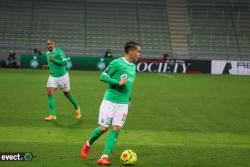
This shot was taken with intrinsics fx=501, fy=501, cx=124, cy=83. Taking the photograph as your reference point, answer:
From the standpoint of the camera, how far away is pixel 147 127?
1395 cm

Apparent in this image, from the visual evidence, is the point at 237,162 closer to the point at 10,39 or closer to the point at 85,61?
the point at 85,61

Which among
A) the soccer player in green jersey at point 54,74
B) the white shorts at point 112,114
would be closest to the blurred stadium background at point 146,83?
the soccer player in green jersey at point 54,74

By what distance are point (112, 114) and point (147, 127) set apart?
4.60 meters

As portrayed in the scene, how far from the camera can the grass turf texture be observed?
10078mm

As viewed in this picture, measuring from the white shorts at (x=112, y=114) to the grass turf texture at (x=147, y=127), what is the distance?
80 centimetres

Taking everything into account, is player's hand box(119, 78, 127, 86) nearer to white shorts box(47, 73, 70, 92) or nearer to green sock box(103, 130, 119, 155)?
green sock box(103, 130, 119, 155)

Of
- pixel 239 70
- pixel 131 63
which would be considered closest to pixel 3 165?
pixel 131 63

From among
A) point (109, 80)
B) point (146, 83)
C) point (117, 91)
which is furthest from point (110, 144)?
point (146, 83)

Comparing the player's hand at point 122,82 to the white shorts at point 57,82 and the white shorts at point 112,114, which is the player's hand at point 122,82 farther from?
the white shorts at point 57,82

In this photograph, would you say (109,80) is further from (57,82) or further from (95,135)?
(57,82)

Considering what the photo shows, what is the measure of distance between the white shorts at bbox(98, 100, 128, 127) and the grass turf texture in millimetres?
801

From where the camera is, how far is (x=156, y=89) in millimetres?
24125

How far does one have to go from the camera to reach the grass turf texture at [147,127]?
10078mm

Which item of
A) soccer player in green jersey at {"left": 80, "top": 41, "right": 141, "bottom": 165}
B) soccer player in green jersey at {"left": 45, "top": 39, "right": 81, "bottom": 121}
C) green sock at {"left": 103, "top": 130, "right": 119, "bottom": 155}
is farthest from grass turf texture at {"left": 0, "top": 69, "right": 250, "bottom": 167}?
soccer player in green jersey at {"left": 80, "top": 41, "right": 141, "bottom": 165}
